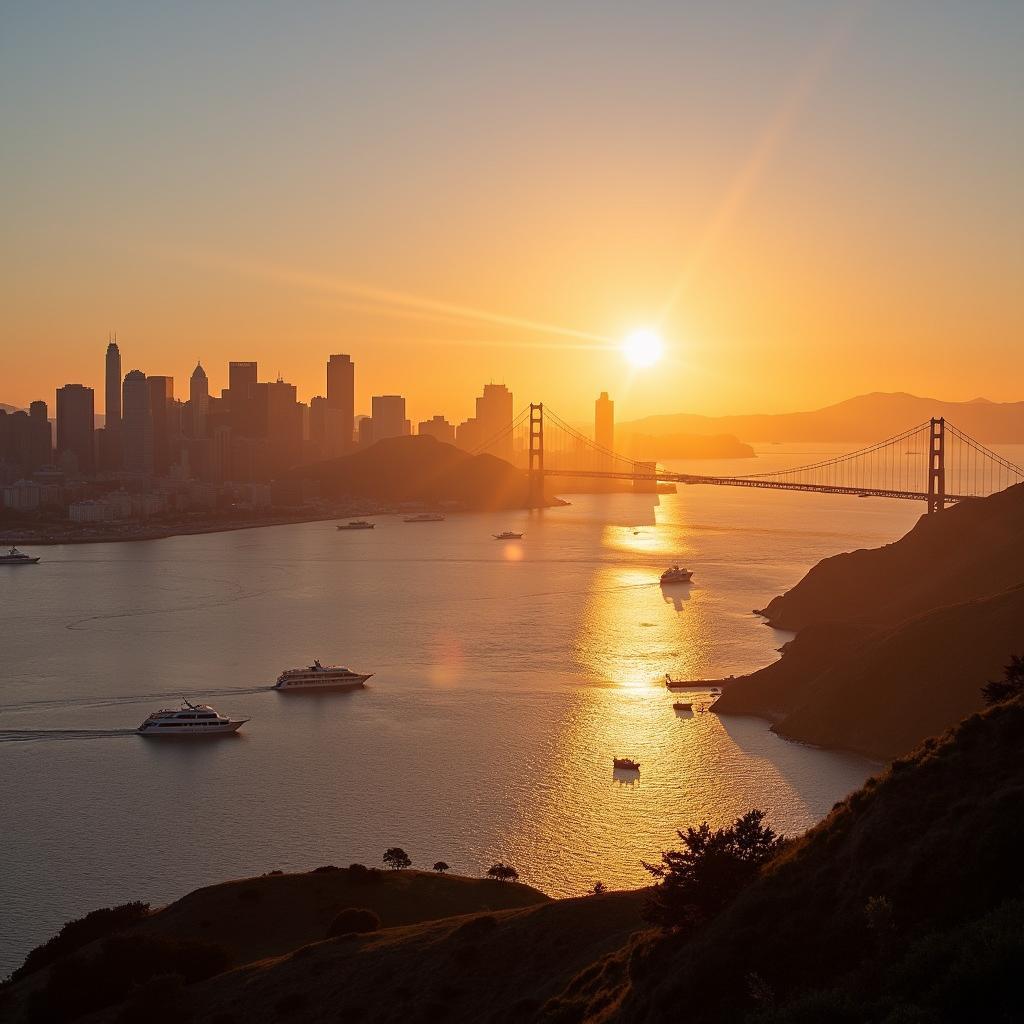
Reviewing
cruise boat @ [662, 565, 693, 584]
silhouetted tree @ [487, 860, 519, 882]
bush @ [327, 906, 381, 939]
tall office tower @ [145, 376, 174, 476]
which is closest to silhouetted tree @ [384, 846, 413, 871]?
silhouetted tree @ [487, 860, 519, 882]

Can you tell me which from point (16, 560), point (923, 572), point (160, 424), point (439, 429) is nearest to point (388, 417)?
point (439, 429)

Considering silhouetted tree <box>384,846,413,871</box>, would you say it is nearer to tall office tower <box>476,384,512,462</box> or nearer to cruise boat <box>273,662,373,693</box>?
cruise boat <box>273,662,373,693</box>

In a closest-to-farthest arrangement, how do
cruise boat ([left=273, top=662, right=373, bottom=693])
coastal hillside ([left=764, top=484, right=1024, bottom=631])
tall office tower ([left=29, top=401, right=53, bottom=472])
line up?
cruise boat ([left=273, top=662, right=373, bottom=693]), coastal hillside ([left=764, top=484, right=1024, bottom=631]), tall office tower ([left=29, top=401, right=53, bottom=472])

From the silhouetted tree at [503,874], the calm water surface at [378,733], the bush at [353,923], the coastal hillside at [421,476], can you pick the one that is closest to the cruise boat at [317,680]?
the calm water surface at [378,733]

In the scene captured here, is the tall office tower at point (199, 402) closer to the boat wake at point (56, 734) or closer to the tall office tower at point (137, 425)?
the tall office tower at point (137, 425)

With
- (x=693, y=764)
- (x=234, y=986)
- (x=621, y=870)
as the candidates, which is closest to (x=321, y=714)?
(x=693, y=764)

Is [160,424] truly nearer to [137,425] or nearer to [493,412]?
[137,425]
